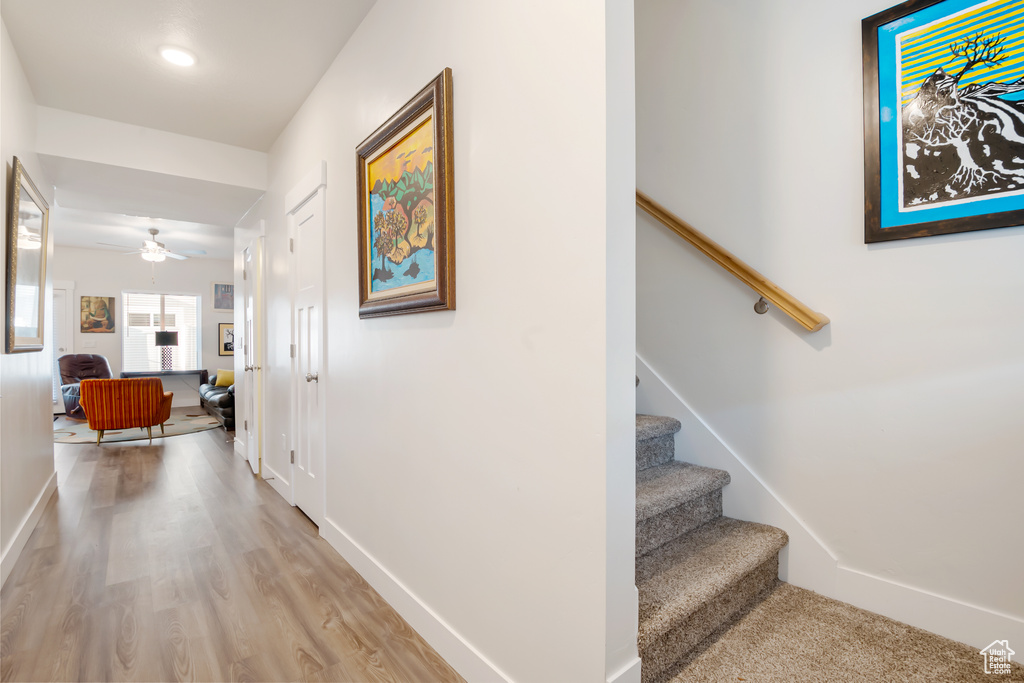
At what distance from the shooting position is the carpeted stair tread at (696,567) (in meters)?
1.39

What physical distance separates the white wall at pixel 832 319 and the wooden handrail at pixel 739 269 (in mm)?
72

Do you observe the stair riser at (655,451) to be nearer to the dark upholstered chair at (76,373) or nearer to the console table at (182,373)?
the dark upholstered chair at (76,373)

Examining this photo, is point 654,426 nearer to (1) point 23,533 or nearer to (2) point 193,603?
(2) point 193,603

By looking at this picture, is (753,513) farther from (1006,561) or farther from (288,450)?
(288,450)

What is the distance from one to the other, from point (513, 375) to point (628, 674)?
2.62 feet

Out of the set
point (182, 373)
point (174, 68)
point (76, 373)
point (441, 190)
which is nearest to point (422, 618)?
point (441, 190)

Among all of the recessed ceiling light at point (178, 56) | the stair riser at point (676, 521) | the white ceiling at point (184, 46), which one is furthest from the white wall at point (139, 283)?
the stair riser at point (676, 521)

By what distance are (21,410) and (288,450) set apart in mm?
1363

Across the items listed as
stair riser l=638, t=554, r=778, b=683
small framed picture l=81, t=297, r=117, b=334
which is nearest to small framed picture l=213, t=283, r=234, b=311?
small framed picture l=81, t=297, r=117, b=334

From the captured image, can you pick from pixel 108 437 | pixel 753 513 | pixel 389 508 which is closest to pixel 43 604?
pixel 389 508

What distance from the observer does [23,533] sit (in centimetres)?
253

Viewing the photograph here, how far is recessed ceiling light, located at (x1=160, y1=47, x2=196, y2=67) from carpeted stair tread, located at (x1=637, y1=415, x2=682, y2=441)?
9.49 feet

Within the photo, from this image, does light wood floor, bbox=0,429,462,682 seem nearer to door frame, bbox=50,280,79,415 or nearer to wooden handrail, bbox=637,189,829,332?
wooden handrail, bbox=637,189,829,332

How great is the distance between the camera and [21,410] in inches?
103
